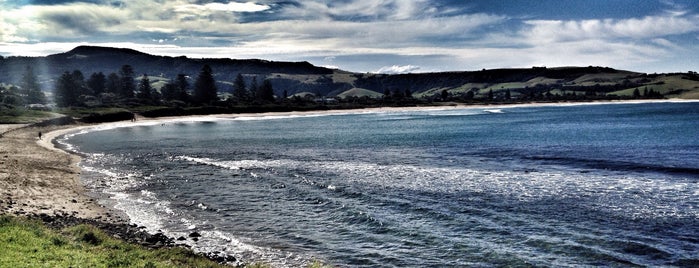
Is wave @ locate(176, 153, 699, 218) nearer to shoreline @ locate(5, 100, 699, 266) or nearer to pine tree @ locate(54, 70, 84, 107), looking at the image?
shoreline @ locate(5, 100, 699, 266)

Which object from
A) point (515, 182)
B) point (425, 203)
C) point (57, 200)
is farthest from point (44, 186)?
point (515, 182)

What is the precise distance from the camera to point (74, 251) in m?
18.5

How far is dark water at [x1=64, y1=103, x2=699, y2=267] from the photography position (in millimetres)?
22688

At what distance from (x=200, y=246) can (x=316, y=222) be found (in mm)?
6932

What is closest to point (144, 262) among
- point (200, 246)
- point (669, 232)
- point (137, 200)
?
point (200, 246)

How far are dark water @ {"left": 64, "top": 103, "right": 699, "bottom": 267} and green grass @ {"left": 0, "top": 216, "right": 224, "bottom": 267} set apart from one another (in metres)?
3.09

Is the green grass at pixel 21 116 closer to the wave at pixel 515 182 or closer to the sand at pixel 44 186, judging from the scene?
the sand at pixel 44 186

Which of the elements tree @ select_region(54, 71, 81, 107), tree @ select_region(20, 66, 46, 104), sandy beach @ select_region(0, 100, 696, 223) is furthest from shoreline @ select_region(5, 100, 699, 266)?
tree @ select_region(20, 66, 46, 104)

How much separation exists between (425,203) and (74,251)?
66.6 ft

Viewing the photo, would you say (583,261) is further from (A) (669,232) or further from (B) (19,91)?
(B) (19,91)

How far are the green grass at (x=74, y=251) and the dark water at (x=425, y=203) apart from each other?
10.2ft

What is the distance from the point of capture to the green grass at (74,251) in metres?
16.8

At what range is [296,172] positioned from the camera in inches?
1810

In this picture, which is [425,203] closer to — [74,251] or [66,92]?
[74,251]
